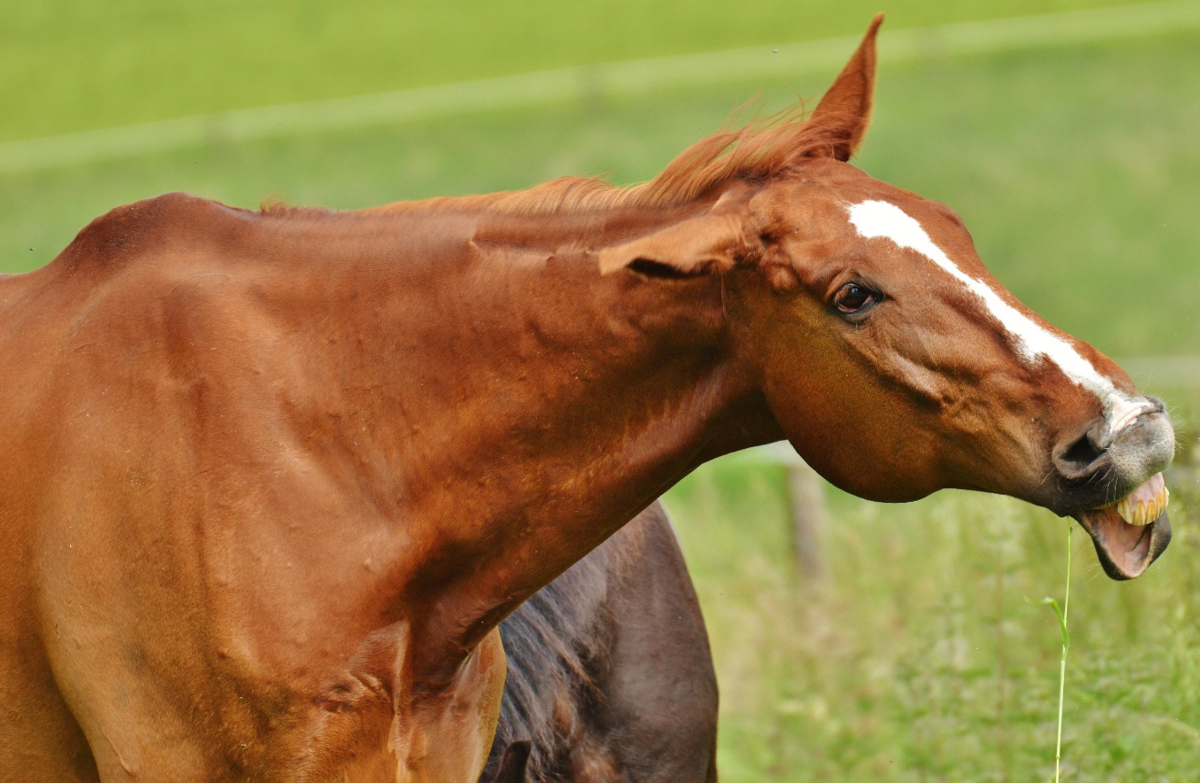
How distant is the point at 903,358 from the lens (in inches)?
104

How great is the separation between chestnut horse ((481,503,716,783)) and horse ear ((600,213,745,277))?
1252 millimetres

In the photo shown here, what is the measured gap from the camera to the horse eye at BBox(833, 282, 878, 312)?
8.74 feet

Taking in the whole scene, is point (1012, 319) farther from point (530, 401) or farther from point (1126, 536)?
point (530, 401)

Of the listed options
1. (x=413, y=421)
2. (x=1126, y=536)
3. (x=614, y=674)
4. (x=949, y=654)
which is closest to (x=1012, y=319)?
(x=1126, y=536)

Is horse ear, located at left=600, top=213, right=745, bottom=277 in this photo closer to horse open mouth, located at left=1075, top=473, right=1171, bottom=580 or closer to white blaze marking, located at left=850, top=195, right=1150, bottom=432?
white blaze marking, located at left=850, top=195, right=1150, bottom=432

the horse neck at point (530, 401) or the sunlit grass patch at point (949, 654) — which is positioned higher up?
the horse neck at point (530, 401)

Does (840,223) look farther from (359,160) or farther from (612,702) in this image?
(359,160)

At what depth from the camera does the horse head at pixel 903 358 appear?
2.54m

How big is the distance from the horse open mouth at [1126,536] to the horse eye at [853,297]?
55cm

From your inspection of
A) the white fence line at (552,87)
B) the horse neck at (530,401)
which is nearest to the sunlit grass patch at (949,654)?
the horse neck at (530,401)

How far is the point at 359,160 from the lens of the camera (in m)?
17.9

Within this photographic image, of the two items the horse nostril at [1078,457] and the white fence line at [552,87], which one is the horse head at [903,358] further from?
the white fence line at [552,87]

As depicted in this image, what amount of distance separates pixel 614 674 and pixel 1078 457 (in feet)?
5.39

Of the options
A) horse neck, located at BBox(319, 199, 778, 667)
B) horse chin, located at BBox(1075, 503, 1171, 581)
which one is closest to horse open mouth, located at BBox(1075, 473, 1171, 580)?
horse chin, located at BBox(1075, 503, 1171, 581)
